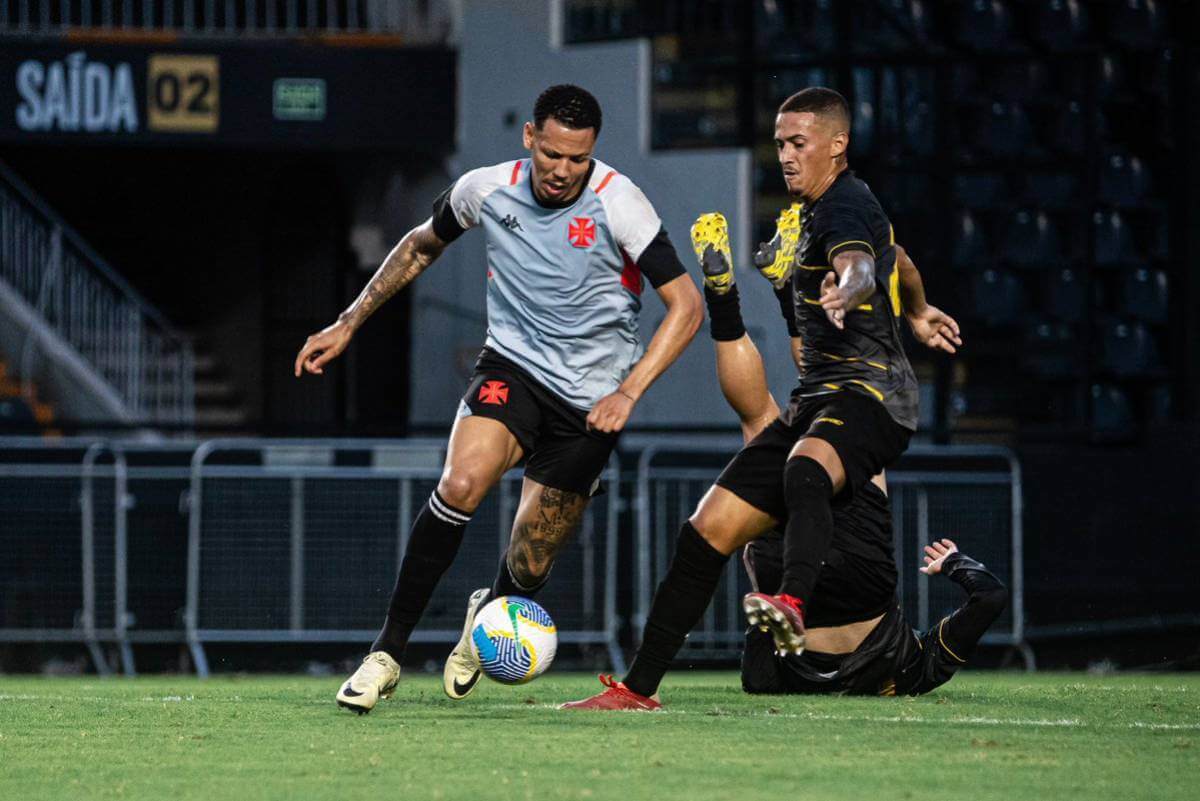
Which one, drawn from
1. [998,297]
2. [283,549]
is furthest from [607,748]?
[998,297]

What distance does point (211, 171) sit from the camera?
2372 centimetres

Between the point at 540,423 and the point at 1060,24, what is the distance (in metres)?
8.93

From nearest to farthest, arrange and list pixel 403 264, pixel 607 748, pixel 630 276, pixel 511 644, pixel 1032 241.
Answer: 1. pixel 607 748
2. pixel 511 644
3. pixel 630 276
4. pixel 403 264
5. pixel 1032 241

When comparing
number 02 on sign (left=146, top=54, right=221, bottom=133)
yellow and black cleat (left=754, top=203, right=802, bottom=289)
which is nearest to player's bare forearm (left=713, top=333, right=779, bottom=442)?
yellow and black cleat (left=754, top=203, right=802, bottom=289)

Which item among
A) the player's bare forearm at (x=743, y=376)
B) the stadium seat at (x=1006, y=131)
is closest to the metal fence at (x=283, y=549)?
the stadium seat at (x=1006, y=131)

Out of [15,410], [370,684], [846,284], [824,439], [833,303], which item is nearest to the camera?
[833,303]

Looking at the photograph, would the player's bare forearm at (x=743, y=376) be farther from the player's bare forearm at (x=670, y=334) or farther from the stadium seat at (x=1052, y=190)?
the stadium seat at (x=1052, y=190)

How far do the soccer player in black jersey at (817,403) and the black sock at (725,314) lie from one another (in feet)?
1.24

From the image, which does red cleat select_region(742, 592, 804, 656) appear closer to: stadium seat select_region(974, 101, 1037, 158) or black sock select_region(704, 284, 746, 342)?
black sock select_region(704, 284, 746, 342)

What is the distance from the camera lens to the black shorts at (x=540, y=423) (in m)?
7.31

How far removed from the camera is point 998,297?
15.2m

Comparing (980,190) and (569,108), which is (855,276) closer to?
(569,108)

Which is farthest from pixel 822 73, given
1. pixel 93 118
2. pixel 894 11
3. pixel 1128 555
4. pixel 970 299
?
pixel 93 118

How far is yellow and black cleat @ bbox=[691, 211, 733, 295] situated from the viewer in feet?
23.7
